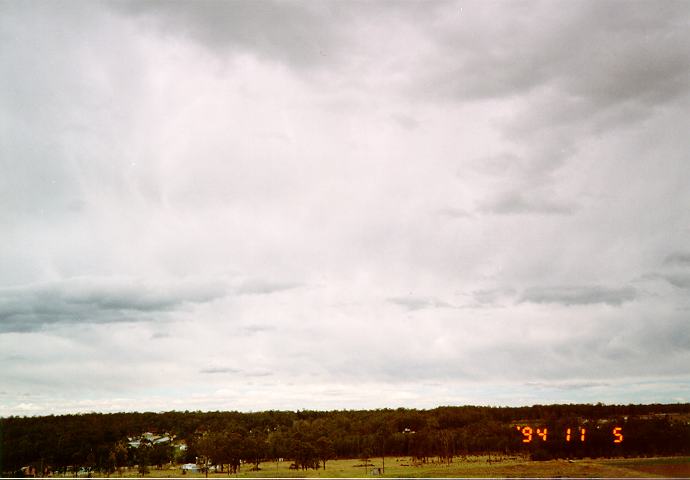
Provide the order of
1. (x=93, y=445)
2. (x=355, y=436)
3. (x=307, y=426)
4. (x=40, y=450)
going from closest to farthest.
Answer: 1. (x=40, y=450)
2. (x=93, y=445)
3. (x=355, y=436)
4. (x=307, y=426)

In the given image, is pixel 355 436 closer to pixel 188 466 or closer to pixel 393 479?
pixel 188 466

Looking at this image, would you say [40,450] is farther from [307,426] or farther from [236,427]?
[307,426]

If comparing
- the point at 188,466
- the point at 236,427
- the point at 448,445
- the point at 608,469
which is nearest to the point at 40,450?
the point at 188,466

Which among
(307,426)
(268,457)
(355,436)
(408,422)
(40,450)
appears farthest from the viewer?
(408,422)

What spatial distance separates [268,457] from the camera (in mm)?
153875

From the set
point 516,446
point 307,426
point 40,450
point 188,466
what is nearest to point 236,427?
point 307,426

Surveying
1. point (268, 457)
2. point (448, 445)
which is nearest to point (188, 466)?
point (268, 457)

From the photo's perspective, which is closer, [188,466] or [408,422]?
[188,466]

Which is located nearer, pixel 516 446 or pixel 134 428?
pixel 516 446

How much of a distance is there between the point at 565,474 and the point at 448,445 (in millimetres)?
79436

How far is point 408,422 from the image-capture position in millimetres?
197375

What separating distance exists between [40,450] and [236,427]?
214 feet

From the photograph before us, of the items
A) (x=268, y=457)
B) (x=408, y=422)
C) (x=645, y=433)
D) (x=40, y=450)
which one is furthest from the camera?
(x=408, y=422)

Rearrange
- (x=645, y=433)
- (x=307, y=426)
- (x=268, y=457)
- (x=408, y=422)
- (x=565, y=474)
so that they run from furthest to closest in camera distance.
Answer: (x=408, y=422) < (x=307, y=426) < (x=268, y=457) < (x=645, y=433) < (x=565, y=474)
